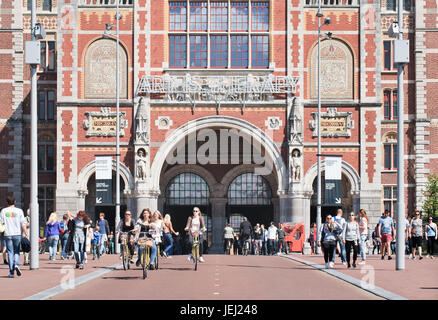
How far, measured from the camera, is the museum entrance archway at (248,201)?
47.5m

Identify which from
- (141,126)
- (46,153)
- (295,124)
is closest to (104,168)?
(141,126)

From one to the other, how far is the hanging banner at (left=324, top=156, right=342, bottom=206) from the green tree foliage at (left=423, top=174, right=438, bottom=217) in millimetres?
5600

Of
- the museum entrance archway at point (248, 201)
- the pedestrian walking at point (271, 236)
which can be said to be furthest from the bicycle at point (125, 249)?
the museum entrance archway at point (248, 201)

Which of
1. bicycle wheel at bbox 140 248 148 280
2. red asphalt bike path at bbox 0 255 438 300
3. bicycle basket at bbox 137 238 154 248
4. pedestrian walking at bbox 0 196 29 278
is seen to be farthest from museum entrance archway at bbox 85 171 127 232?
bicycle wheel at bbox 140 248 148 280

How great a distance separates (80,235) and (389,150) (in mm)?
25202

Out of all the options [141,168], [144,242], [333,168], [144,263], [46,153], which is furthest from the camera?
[46,153]

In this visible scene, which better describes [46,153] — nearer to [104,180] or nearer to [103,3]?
[104,180]

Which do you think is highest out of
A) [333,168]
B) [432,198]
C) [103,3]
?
[103,3]

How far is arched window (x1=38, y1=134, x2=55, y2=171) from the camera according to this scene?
4547 cm

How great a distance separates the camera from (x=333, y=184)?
41.0 meters

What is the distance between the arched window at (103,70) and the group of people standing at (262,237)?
29.9 ft

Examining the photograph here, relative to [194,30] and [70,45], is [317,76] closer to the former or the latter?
[194,30]

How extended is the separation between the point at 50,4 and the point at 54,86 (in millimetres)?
4427
